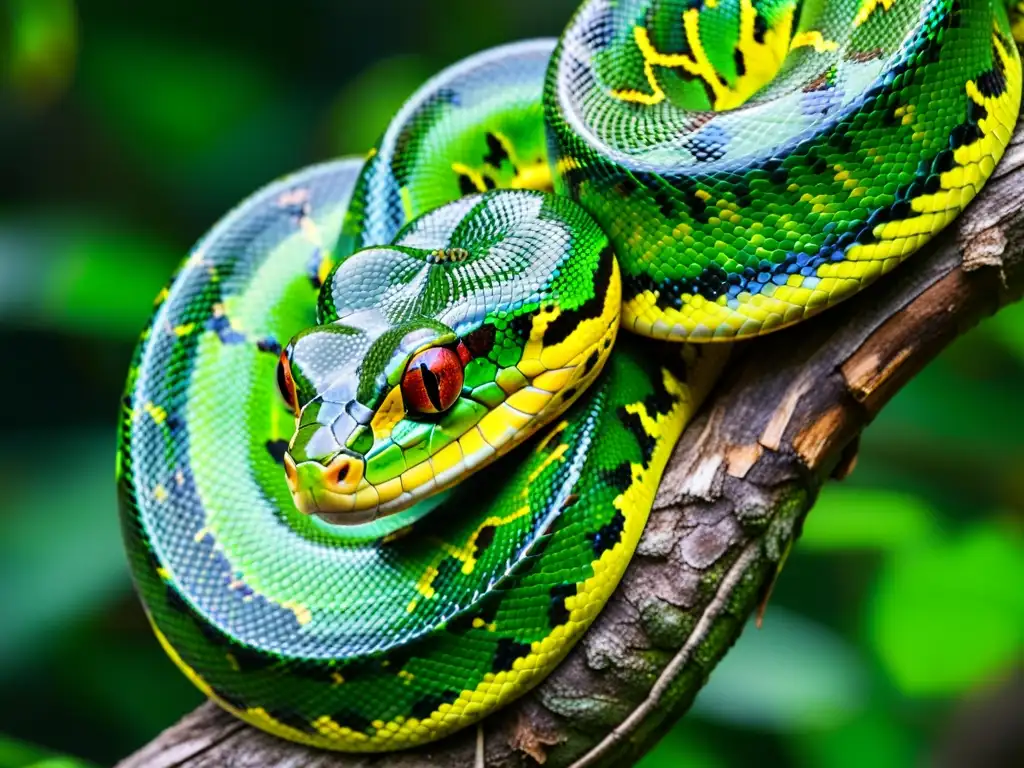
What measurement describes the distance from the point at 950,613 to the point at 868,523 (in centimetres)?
44

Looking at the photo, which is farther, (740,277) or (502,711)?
(502,711)

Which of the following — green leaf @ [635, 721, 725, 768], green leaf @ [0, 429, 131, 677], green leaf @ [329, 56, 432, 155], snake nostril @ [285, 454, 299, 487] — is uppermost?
snake nostril @ [285, 454, 299, 487]

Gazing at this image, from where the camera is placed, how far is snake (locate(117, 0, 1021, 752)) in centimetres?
193

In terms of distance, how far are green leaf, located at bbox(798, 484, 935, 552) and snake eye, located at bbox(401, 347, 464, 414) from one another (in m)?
2.40

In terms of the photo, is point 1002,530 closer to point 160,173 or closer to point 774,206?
point 774,206

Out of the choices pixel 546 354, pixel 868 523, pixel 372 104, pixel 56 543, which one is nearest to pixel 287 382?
pixel 546 354

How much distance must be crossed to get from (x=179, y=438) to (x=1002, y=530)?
10.2 feet

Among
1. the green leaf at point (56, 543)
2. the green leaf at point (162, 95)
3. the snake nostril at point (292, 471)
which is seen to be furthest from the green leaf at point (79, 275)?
the snake nostril at point (292, 471)

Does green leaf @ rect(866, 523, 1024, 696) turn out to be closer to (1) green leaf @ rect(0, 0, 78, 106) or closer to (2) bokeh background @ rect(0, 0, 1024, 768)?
(2) bokeh background @ rect(0, 0, 1024, 768)

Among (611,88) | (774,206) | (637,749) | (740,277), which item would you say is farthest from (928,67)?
(637,749)

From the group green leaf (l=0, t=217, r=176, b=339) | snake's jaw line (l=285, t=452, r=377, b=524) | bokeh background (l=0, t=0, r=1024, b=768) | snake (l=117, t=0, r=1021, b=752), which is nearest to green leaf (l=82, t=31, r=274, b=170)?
bokeh background (l=0, t=0, r=1024, b=768)

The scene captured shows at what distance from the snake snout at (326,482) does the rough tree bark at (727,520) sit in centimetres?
65

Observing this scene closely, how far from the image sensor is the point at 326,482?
1.83 m

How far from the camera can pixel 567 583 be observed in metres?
2.05
